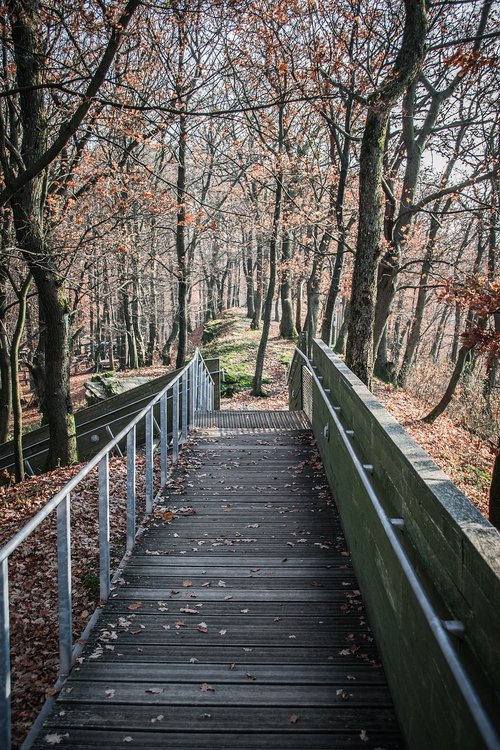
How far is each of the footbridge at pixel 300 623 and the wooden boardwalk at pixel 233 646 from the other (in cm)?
1

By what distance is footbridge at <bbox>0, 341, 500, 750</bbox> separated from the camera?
2365 mm

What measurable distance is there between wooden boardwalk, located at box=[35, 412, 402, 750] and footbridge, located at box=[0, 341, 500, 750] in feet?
0.04

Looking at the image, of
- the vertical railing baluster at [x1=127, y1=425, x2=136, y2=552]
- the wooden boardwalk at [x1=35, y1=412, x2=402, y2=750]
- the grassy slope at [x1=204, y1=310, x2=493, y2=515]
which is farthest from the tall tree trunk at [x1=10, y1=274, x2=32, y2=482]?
the grassy slope at [x1=204, y1=310, x2=493, y2=515]

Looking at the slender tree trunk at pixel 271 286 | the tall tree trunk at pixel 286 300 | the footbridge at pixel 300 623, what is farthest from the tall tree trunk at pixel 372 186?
the tall tree trunk at pixel 286 300

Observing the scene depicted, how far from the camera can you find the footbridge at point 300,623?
2.37 metres

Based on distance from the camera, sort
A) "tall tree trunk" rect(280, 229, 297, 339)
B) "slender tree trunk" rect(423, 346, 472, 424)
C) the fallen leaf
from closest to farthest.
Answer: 1. the fallen leaf
2. "slender tree trunk" rect(423, 346, 472, 424)
3. "tall tree trunk" rect(280, 229, 297, 339)

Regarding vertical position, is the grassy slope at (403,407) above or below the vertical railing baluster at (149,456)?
below

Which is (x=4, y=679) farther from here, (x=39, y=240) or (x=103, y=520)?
(x=39, y=240)

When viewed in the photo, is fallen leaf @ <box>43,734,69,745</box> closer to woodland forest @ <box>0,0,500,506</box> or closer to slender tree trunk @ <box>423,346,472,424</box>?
woodland forest @ <box>0,0,500,506</box>

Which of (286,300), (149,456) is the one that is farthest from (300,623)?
(286,300)

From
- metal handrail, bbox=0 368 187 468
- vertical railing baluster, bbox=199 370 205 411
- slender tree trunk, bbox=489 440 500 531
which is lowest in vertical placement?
metal handrail, bbox=0 368 187 468

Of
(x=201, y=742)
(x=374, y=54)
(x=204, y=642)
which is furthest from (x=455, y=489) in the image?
(x=374, y=54)

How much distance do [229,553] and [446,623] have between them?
→ 3.12 m

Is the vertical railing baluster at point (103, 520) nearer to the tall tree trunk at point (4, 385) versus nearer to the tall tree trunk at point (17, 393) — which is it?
the tall tree trunk at point (17, 393)
